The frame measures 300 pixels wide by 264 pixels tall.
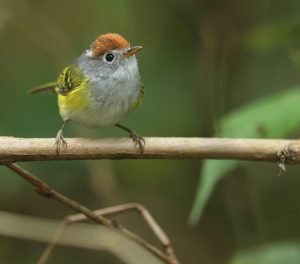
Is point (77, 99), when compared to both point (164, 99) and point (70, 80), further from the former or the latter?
point (164, 99)

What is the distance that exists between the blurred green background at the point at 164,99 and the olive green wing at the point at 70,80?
86cm

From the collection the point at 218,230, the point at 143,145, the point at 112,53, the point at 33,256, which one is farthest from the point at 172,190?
the point at 143,145

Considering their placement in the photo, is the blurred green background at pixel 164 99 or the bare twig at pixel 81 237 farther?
the blurred green background at pixel 164 99

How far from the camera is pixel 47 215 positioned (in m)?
4.56

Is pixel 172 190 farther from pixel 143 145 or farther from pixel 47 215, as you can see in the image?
pixel 143 145

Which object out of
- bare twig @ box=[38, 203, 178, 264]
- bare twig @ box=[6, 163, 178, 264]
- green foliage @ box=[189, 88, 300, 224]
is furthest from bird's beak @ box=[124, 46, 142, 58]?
bare twig @ box=[6, 163, 178, 264]

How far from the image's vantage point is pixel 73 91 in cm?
285

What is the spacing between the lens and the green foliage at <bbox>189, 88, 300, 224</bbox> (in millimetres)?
2432

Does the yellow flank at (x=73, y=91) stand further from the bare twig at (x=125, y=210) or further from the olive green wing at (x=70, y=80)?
the bare twig at (x=125, y=210)

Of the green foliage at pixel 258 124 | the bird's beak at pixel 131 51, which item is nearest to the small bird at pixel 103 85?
the bird's beak at pixel 131 51

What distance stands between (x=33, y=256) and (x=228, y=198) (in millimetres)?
1546

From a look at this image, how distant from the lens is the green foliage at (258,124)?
243 centimetres

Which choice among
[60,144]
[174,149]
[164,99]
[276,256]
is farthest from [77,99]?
[164,99]

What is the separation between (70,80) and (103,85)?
0.18 m
